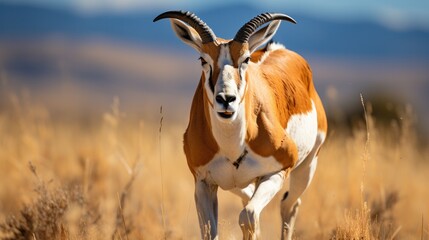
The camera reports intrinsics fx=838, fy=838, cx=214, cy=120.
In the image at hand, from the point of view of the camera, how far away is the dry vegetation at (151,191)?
35.7 ft

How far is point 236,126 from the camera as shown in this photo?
886 cm

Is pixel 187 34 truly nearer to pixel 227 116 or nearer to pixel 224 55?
pixel 224 55

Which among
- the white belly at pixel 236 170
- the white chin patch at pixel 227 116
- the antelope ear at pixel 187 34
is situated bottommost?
the white belly at pixel 236 170

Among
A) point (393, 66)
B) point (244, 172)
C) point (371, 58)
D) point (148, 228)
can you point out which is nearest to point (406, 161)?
point (148, 228)

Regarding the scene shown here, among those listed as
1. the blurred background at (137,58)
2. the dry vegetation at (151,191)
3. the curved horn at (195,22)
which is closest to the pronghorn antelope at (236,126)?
the curved horn at (195,22)

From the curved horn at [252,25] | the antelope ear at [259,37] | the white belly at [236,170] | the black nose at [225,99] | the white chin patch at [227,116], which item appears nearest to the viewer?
the black nose at [225,99]

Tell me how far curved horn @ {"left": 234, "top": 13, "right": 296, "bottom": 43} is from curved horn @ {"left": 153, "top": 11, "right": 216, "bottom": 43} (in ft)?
0.92

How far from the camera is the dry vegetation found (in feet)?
35.7

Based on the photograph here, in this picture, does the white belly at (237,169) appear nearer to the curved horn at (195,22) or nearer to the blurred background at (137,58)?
the curved horn at (195,22)

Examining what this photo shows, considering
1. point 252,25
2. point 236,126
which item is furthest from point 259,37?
point 236,126

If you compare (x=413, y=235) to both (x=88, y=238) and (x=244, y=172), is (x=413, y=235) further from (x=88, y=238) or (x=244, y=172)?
(x=88, y=238)

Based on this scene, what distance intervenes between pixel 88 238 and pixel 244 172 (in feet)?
6.21

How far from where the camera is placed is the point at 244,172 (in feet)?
29.8

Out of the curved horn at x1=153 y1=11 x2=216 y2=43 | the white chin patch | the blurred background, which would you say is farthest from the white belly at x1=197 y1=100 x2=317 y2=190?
the blurred background
